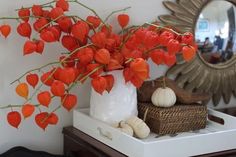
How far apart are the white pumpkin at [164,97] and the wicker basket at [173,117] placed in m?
0.02

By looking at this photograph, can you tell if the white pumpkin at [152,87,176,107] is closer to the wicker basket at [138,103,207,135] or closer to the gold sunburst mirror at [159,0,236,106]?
the wicker basket at [138,103,207,135]

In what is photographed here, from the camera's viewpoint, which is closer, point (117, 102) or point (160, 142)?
point (160, 142)

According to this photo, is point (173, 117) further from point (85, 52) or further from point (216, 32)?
point (216, 32)

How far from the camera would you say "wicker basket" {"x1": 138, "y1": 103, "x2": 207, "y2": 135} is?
3.72 ft

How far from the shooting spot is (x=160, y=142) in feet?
3.26

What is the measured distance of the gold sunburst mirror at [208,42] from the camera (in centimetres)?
139

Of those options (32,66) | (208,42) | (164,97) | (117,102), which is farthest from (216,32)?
(32,66)

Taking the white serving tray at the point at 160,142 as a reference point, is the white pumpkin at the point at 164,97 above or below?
above

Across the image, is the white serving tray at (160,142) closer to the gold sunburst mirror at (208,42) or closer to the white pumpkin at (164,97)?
the white pumpkin at (164,97)

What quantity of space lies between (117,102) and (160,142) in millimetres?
202

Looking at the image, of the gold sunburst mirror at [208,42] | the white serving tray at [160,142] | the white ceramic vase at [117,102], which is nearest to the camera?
the white serving tray at [160,142]

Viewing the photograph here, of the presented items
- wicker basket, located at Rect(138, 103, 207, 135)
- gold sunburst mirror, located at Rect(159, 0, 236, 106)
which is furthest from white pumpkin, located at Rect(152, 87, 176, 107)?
gold sunburst mirror, located at Rect(159, 0, 236, 106)

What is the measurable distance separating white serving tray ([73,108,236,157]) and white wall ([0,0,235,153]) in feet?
0.45

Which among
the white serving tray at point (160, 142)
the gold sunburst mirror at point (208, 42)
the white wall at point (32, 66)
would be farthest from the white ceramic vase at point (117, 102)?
the gold sunburst mirror at point (208, 42)
